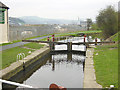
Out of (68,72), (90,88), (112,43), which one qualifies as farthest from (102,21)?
(90,88)

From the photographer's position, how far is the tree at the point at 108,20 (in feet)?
108

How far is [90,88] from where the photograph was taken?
8.74m

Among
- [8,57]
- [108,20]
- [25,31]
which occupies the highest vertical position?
[108,20]

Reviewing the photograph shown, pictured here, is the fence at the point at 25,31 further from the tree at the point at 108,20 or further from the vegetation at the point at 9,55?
the tree at the point at 108,20

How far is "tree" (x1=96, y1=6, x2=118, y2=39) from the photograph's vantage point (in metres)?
Result: 32.9

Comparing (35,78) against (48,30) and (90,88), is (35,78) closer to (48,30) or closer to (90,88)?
(90,88)

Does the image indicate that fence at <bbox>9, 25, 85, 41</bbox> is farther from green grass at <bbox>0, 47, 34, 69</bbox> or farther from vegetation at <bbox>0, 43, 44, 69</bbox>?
green grass at <bbox>0, 47, 34, 69</bbox>

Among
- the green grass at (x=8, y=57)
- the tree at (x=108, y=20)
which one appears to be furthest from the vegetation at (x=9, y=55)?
the tree at (x=108, y=20)

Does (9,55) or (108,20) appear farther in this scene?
(108,20)

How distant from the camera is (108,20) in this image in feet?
114

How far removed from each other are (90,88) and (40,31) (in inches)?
1458

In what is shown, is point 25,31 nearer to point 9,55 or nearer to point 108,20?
point 108,20

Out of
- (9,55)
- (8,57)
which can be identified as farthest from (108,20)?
(8,57)

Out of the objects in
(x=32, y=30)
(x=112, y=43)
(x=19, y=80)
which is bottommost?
(x=19, y=80)
